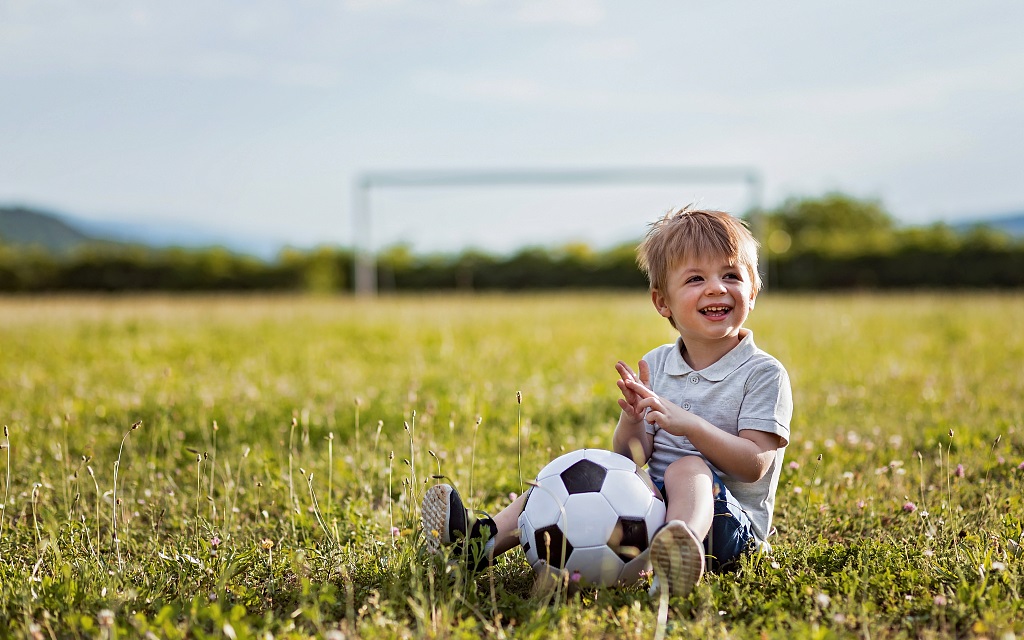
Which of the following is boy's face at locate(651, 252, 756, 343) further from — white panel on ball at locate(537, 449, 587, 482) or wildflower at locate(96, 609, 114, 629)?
wildflower at locate(96, 609, 114, 629)

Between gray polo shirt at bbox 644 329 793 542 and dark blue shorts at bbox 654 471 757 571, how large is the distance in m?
0.11

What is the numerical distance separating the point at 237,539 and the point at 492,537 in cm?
130

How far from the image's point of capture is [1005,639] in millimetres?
2514

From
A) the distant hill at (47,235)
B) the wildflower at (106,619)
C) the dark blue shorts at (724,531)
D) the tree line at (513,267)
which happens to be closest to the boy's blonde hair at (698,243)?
the dark blue shorts at (724,531)

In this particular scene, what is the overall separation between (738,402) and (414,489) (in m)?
1.40

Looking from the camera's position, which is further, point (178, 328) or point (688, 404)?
point (178, 328)

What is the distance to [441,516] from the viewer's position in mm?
3309

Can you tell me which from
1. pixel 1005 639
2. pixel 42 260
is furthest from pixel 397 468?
pixel 42 260

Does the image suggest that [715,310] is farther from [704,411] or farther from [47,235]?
[47,235]

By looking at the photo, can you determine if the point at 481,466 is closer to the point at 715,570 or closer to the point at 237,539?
the point at 237,539

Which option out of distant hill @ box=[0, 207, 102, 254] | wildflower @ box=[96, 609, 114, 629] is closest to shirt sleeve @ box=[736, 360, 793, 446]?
wildflower @ box=[96, 609, 114, 629]

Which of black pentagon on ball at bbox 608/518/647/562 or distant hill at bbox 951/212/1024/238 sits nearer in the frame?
black pentagon on ball at bbox 608/518/647/562

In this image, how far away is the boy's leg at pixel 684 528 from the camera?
2.89 meters

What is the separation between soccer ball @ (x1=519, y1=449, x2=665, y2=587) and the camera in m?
3.14
